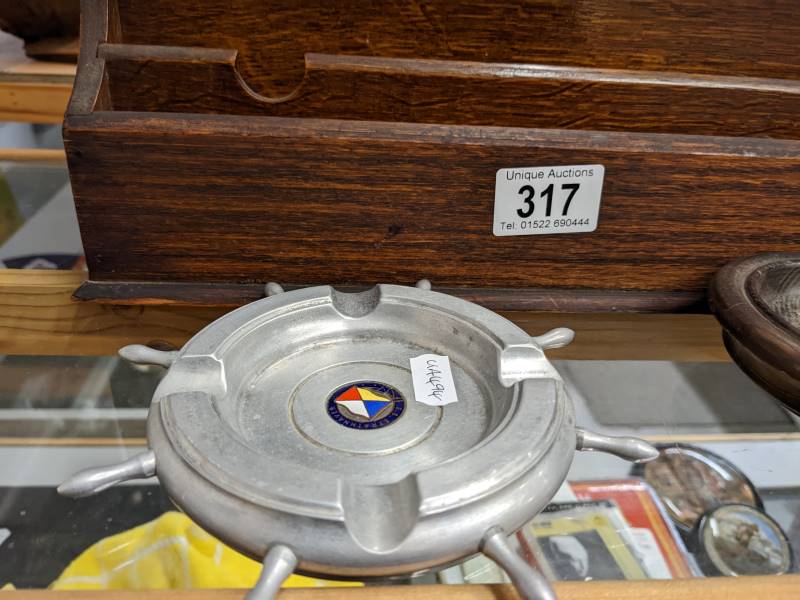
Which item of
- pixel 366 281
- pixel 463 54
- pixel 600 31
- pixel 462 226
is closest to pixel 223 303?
pixel 366 281

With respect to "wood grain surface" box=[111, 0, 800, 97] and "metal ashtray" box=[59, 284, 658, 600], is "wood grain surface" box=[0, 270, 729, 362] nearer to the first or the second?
"metal ashtray" box=[59, 284, 658, 600]

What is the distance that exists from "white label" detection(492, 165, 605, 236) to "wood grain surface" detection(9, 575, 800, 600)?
0.34 meters

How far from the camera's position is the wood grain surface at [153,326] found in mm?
742

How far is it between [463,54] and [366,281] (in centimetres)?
32

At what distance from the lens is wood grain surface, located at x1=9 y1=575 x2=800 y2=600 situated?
45 cm

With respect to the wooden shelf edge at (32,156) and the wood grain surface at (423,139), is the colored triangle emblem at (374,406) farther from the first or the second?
the wooden shelf edge at (32,156)

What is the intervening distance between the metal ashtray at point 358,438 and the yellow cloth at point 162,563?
0.32ft

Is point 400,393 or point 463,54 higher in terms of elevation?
point 463,54

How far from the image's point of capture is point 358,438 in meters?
0.53

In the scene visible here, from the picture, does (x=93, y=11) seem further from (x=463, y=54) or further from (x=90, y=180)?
(x=463, y=54)

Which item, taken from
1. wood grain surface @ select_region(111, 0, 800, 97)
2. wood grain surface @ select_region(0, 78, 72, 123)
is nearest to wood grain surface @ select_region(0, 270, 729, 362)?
wood grain surface @ select_region(111, 0, 800, 97)

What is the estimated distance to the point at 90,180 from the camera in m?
0.65

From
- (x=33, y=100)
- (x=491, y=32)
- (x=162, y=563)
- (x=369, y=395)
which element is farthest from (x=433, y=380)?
(x=33, y=100)

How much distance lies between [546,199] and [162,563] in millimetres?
474
